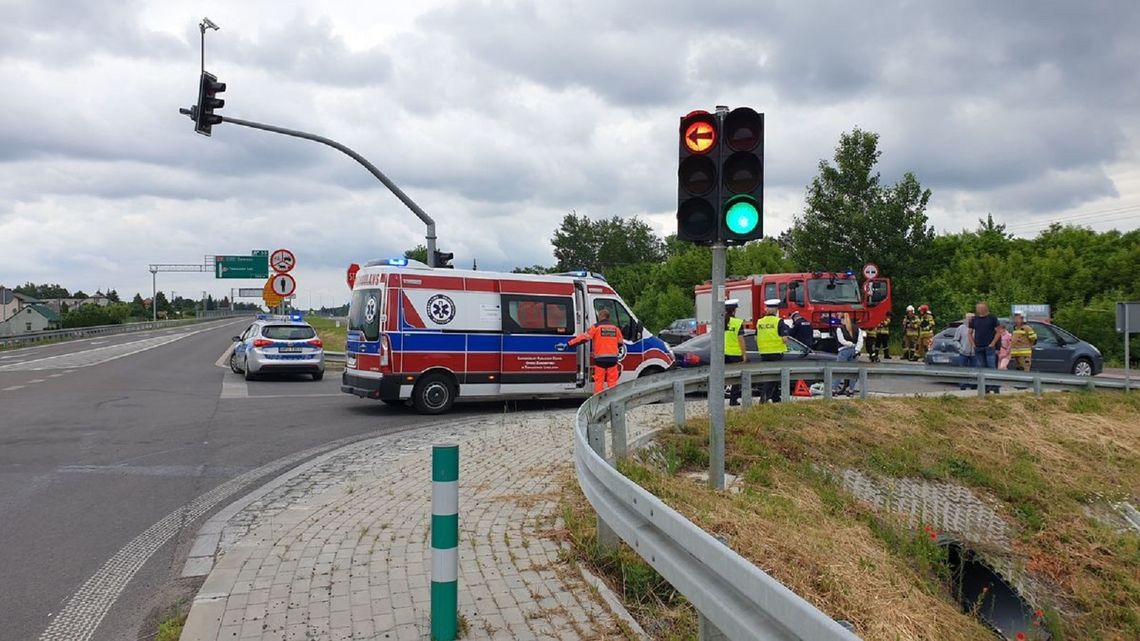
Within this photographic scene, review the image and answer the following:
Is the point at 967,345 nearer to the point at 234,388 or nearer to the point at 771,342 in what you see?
the point at 771,342

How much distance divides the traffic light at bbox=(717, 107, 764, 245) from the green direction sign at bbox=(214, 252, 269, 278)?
45.2 meters

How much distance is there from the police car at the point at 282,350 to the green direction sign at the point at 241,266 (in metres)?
28.5

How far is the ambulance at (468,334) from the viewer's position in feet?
43.3

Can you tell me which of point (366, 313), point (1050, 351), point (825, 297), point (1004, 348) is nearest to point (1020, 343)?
point (1004, 348)

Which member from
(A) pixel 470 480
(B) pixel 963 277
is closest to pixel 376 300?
(A) pixel 470 480

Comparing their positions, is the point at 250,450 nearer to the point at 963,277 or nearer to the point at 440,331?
the point at 440,331

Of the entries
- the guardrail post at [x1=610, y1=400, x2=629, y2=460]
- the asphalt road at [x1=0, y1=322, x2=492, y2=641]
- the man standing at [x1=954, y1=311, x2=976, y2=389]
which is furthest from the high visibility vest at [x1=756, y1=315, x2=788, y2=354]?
the guardrail post at [x1=610, y1=400, x2=629, y2=460]

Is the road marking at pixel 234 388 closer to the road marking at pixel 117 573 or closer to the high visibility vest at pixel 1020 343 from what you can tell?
the road marking at pixel 117 573

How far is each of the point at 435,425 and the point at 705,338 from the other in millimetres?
6869

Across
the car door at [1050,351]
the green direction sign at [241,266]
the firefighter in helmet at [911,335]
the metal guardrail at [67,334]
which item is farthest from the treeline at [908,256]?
the metal guardrail at [67,334]

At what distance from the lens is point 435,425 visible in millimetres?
12102

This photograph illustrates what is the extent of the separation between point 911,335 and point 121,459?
22.2 meters

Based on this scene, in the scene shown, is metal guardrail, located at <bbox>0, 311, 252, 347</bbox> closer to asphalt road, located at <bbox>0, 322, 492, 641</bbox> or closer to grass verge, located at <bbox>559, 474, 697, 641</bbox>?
asphalt road, located at <bbox>0, 322, 492, 641</bbox>

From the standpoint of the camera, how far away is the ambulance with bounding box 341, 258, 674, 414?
1320cm
